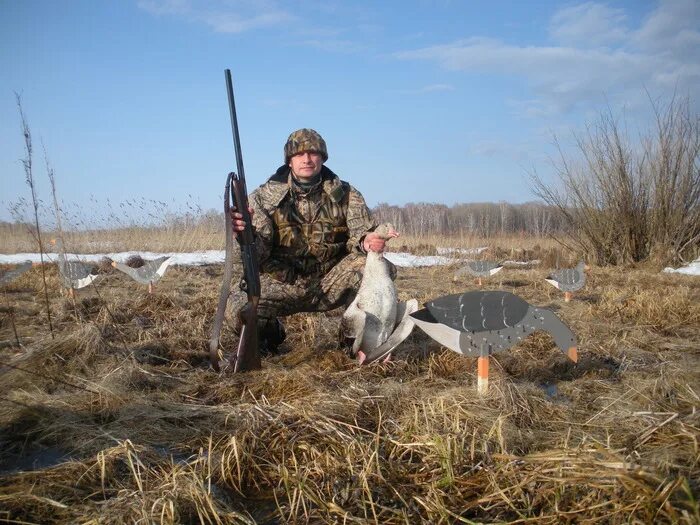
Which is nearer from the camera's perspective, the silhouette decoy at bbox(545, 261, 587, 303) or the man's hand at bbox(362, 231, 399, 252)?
the man's hand at bbox(362, 231, 399, 252)

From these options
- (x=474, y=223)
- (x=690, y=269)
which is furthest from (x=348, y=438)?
(x=474, y=223)

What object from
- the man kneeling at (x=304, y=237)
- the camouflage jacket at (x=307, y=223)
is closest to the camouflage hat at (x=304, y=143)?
the man kneeling at (x=304, y=237)

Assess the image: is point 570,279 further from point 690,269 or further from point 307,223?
point 690,269

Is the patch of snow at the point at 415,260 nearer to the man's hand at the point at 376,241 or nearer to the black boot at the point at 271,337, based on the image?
the black boot at the point at 271,337

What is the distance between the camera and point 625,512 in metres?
1.31

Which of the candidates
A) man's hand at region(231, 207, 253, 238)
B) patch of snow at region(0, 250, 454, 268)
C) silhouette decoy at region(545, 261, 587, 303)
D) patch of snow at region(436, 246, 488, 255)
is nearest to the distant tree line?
patch of snow at region(436, 246, 488, 255)

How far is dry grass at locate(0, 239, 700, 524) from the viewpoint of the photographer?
4.80 feet

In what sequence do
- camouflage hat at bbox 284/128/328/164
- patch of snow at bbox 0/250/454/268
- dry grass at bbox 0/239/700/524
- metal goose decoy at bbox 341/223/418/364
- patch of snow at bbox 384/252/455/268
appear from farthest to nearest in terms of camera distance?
patch of snow at bbox 384/252/455/268, patch of snow at bbox 0/250/454/268, camouflage hat at bbox 284/128/328/164, metal goose decoy at bbox 341/223/418/364, dry grass at bbox 0/239/700/524

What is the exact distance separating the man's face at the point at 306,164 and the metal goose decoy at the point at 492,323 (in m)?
1.76

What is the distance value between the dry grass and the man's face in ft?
4.45

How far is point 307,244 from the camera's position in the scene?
387 centimetres

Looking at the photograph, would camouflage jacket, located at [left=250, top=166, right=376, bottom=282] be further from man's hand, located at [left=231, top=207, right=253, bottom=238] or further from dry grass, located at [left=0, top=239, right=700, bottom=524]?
dry grass, located at [left=0, top=239, right=700, bottom=524]

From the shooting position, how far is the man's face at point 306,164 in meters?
3.71

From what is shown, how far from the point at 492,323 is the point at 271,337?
197cm
